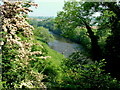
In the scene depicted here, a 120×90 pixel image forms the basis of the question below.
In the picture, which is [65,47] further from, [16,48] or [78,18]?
[16,48]

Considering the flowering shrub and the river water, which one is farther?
the river water

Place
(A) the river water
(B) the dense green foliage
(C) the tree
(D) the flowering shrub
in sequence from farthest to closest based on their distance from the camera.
Result: (A) the river water < (C) the tree < (B) the dense green foliage < (D) the flowering shrub

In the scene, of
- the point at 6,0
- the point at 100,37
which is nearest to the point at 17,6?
the point at 6,0

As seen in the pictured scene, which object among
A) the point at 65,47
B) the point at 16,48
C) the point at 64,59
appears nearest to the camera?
the point at 16,48

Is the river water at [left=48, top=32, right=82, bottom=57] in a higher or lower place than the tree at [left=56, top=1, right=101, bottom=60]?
lower

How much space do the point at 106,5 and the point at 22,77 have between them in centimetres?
903

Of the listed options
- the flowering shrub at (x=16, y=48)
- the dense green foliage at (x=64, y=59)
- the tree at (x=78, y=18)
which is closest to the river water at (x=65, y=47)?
the tree at (x=78, y=18)

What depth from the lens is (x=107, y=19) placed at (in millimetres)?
9852

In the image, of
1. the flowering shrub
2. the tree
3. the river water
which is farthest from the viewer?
the river water

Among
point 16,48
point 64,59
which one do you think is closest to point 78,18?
point 64,59

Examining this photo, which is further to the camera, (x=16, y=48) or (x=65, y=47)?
(x=65, y=47)

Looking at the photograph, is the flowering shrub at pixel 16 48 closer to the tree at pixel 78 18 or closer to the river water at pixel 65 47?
the tree at pixel 78 18

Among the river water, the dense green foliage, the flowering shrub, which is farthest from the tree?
the river water

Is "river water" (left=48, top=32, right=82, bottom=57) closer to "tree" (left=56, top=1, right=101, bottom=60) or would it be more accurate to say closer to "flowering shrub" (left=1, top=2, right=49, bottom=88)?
"tree" (left=56, top=1, right=101, bottom=60)
